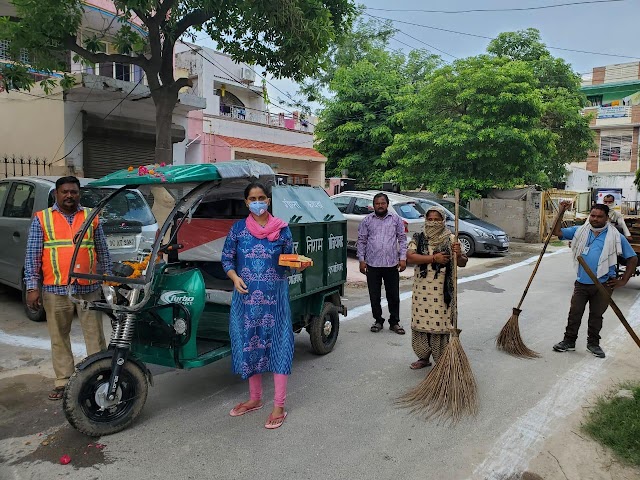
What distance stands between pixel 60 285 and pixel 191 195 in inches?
48.5

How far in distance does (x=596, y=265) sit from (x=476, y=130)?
12.5m

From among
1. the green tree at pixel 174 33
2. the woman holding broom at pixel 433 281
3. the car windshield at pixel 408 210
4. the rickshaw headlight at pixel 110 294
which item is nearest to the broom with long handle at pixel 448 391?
the woman holding broom at pixel 433 281

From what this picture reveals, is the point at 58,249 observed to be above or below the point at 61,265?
above

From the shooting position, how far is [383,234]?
6.27m

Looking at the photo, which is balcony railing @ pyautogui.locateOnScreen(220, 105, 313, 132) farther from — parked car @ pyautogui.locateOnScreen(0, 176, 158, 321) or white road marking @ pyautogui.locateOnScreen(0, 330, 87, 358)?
white road marking @ pyautogui.locateOnScreen(0, 330, 87, 358)

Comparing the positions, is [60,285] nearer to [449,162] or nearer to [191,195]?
[191,195]

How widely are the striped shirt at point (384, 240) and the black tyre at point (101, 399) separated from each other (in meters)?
3.47

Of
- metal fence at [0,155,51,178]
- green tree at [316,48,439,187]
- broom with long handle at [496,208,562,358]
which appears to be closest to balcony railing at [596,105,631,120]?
green tree at [316,48,439,187]

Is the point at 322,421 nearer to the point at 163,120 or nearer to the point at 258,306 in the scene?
the point at 258,306

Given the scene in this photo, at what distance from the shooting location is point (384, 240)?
20.5 ft

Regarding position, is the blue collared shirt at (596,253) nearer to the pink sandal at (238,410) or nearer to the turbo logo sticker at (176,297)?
the pink sandal at (238,410)

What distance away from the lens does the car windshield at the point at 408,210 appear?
12438 millimetres

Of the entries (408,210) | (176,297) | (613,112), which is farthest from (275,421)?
(613,112)

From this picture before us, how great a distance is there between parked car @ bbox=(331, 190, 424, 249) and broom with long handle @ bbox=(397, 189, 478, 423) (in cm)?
Result: 800
